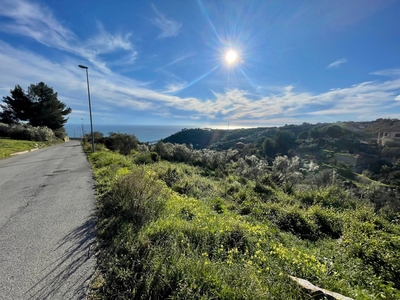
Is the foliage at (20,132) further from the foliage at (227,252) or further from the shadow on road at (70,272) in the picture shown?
the shadow on road at (70,272)

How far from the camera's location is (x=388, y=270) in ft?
11.8

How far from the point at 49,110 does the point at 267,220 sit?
4580 cm

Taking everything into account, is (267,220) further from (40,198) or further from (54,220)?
(40,198)

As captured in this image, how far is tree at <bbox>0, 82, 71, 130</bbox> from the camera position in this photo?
3438 cm

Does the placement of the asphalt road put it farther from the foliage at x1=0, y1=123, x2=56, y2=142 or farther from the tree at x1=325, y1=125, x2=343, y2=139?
the tree at x1=325, y1=125, x2=343, y2=139

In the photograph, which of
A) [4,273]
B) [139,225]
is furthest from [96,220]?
[4,273]

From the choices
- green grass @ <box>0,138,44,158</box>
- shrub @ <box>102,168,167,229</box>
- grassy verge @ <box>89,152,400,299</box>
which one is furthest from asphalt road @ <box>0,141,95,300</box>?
green grass @ <box>0,138,44,158</box>

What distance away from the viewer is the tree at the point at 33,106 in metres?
34.4

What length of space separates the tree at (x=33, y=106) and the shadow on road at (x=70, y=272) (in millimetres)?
43901

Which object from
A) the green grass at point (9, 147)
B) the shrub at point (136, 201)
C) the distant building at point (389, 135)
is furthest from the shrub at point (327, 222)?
the distant building at point (389, 135)

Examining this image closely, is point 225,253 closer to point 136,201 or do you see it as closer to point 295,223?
point 136,201

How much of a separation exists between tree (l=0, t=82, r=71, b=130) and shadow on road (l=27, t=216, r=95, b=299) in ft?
144

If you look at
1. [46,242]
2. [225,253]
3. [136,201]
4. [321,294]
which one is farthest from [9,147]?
[321,294]

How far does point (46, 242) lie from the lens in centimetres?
336
